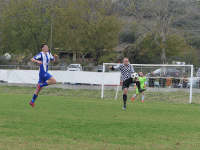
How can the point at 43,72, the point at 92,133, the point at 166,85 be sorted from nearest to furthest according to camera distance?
1. the point at 92,133
2. the point at 43,72
3. the point at 166,85

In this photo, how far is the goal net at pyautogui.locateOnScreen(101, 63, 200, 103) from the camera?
17.6 metres

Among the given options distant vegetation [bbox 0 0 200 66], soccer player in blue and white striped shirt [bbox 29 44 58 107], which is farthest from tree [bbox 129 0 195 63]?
soccer player in blue and white striped shirt [bbox 29 44 58 107]

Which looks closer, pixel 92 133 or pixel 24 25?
pixel 92 133

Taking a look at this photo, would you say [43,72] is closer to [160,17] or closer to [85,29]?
[160,17]

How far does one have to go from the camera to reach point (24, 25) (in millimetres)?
44281

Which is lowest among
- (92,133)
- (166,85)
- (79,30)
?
(92,133)

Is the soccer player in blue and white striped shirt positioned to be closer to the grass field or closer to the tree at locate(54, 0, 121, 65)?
the grass field

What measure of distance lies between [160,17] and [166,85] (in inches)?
871

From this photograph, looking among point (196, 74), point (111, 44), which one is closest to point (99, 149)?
point (196, 74)

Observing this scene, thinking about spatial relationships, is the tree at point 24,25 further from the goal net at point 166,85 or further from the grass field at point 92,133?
the grass field at point 92,133

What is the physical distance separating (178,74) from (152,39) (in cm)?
2236

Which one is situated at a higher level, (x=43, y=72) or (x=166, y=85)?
(x=43, y=72)

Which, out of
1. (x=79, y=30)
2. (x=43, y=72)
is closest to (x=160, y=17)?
(x=79, y=30)

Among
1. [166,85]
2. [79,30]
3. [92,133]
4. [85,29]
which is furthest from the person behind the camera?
[79,30]
